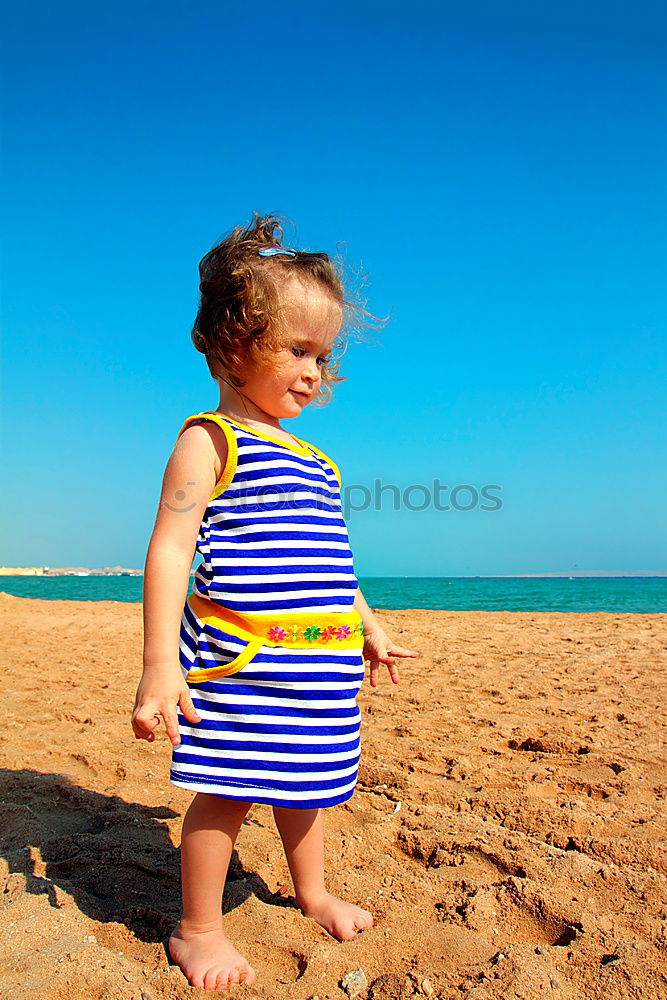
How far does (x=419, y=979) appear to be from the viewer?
4.87 ft

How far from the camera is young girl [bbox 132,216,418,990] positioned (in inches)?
62.6

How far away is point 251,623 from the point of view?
1.63 m

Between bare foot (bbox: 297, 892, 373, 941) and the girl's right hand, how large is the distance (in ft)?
2.10

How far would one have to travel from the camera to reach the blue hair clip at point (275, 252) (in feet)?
6.48

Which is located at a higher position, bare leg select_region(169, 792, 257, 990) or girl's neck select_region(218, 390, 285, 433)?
girl's neck select_region(218, 390, 285, 433)

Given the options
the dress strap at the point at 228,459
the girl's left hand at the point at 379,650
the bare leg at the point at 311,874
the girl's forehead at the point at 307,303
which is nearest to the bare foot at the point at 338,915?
the bare leg at the point at 311,874

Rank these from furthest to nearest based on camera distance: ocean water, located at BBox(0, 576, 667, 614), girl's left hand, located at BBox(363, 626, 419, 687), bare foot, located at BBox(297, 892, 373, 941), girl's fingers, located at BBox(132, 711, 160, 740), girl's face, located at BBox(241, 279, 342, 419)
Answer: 1. ocean water, located at BBox(0, 576, 667, 614)
2. girl's left hand, located at BBox(363, 626, 419, 687)
3. girl's face, located at BBox(241, 279, 342, 419)
4. bare foot, located at BBox(297, 892, 373, 941)
5. girl's fingers, located at BBox(132, 711, 160, 740)

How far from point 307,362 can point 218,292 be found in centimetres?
33

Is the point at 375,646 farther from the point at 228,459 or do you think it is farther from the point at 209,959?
the point at 209,959

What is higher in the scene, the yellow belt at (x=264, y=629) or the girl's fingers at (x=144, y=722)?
the yellow belt at (x=264, y=629)

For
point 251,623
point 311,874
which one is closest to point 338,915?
point 311,874

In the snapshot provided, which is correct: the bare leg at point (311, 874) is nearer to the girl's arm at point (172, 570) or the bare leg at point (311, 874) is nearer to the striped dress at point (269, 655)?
the striped dress at point (269, 655)

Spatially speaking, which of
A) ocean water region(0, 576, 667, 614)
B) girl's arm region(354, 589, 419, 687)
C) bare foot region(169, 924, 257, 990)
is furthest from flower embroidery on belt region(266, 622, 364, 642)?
ocean water region(0, 576, 667, 614)

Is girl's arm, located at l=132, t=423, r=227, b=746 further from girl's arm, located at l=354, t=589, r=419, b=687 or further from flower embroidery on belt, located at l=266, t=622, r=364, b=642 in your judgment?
girl's arm, located at l=354, t=589, r=419, b=687
